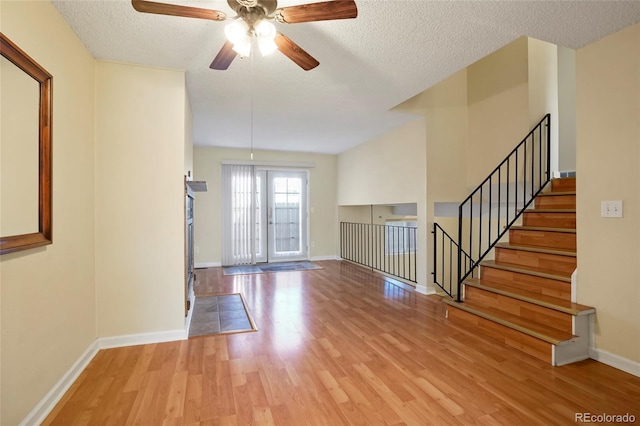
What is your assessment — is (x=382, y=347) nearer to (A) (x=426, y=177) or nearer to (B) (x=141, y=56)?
(A) (x=426, y=177)

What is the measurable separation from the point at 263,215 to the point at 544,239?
16.6 ft

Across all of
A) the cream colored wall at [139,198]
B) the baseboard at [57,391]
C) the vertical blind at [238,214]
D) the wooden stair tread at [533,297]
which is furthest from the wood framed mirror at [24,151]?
the vertical blind at [238,214]

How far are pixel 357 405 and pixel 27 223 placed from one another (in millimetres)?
2126

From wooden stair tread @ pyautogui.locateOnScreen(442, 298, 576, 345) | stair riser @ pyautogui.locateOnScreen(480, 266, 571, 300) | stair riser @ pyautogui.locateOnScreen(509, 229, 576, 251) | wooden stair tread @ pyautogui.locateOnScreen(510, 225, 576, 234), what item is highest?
wooden stair tread @ pyautogui.locateOnScreen(510, 225, 576, 234)

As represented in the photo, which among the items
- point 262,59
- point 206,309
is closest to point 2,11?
point 262,59

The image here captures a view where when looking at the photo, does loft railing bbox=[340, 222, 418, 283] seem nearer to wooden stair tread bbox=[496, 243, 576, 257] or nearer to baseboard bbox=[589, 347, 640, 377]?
wooden stair tread bbox=[496, 243, 576, 257]

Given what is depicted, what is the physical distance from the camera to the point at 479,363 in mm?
2283

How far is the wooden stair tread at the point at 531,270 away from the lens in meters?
2.66

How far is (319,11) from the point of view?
62.1 inches

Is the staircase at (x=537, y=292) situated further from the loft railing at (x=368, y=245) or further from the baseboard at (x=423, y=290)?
the loft railing at (x=368, y=245)

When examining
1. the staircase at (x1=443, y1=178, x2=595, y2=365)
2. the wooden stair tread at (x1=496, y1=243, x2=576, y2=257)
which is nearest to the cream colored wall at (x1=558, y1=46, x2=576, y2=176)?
the staircase at (x1=443, y1=178, x2=595, y2=365)

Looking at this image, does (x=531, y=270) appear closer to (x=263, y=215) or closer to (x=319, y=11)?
(x=319, y=11)

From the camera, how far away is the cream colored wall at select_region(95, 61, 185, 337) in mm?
2570

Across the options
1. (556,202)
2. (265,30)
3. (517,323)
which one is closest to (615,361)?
(517,323)
